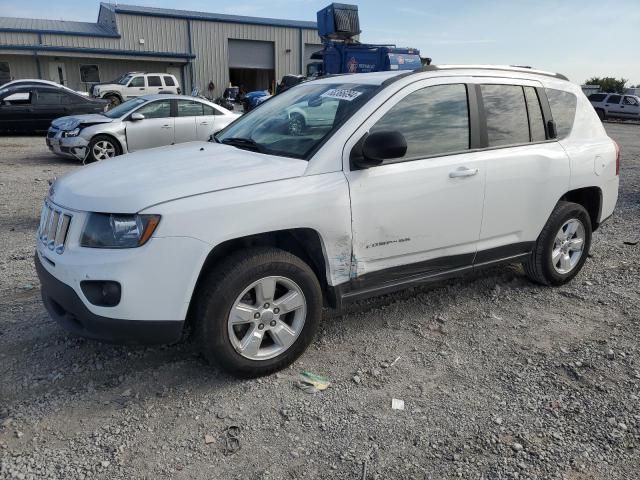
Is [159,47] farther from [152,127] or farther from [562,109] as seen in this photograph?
[562,109]

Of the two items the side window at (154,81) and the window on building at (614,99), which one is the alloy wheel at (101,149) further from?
the window on building at (614,99)

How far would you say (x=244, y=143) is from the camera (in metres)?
3.74

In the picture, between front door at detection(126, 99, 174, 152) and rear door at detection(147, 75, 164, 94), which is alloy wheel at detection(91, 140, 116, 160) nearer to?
front door at detection(126, 99, 174, 152)

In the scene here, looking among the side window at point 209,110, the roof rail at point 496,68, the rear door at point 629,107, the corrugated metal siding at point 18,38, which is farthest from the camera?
the corrugated metal siding at point 18,38

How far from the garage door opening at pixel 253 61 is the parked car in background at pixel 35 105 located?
2308cm

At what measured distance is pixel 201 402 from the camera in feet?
9.80

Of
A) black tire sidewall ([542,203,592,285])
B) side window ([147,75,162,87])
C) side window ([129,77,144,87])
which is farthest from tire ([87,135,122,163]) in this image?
side window ([147,75,162,87])

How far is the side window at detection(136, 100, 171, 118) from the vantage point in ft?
36.3

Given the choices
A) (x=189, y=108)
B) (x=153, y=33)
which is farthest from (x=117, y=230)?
(x=153, y=33)

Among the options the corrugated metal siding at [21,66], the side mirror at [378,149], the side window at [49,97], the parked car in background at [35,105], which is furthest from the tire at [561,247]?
the corrugated metal siding at [21,66]

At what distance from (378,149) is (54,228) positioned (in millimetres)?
1929

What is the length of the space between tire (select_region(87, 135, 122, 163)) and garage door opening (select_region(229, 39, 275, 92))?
28.2m

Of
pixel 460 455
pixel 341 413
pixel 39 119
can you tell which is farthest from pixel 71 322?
pixel 39 119

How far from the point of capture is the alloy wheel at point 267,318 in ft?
9.96
